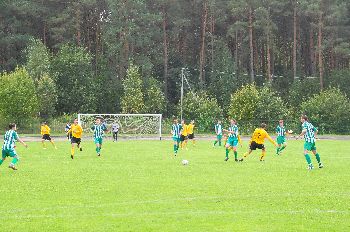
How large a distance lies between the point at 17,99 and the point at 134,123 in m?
12.3

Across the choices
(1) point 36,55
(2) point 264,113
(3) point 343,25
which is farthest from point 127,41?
(3) point 343,25

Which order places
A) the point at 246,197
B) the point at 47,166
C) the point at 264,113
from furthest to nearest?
the point at 264,113 < the point at 47,166 < the point at 246,197

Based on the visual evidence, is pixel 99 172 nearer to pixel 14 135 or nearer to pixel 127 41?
pixel 14 135

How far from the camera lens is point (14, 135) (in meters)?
22.8

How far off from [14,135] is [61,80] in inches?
1927

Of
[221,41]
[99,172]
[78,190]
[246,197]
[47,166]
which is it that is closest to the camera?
[246,197]

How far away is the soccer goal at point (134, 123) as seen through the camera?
54.9 meters

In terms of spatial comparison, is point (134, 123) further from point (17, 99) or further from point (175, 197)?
point (175, 197)

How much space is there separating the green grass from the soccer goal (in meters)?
29.6

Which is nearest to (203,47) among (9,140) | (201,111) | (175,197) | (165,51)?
(165,51)

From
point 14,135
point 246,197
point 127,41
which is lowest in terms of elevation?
point 246,197

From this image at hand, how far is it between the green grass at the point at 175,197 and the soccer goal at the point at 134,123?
29574 mm

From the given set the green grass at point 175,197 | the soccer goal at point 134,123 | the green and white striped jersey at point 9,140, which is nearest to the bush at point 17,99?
the soccer goal at point 134,123

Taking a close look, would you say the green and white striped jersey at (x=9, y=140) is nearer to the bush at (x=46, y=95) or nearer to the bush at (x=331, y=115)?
the bush at (x=46, y=95)
